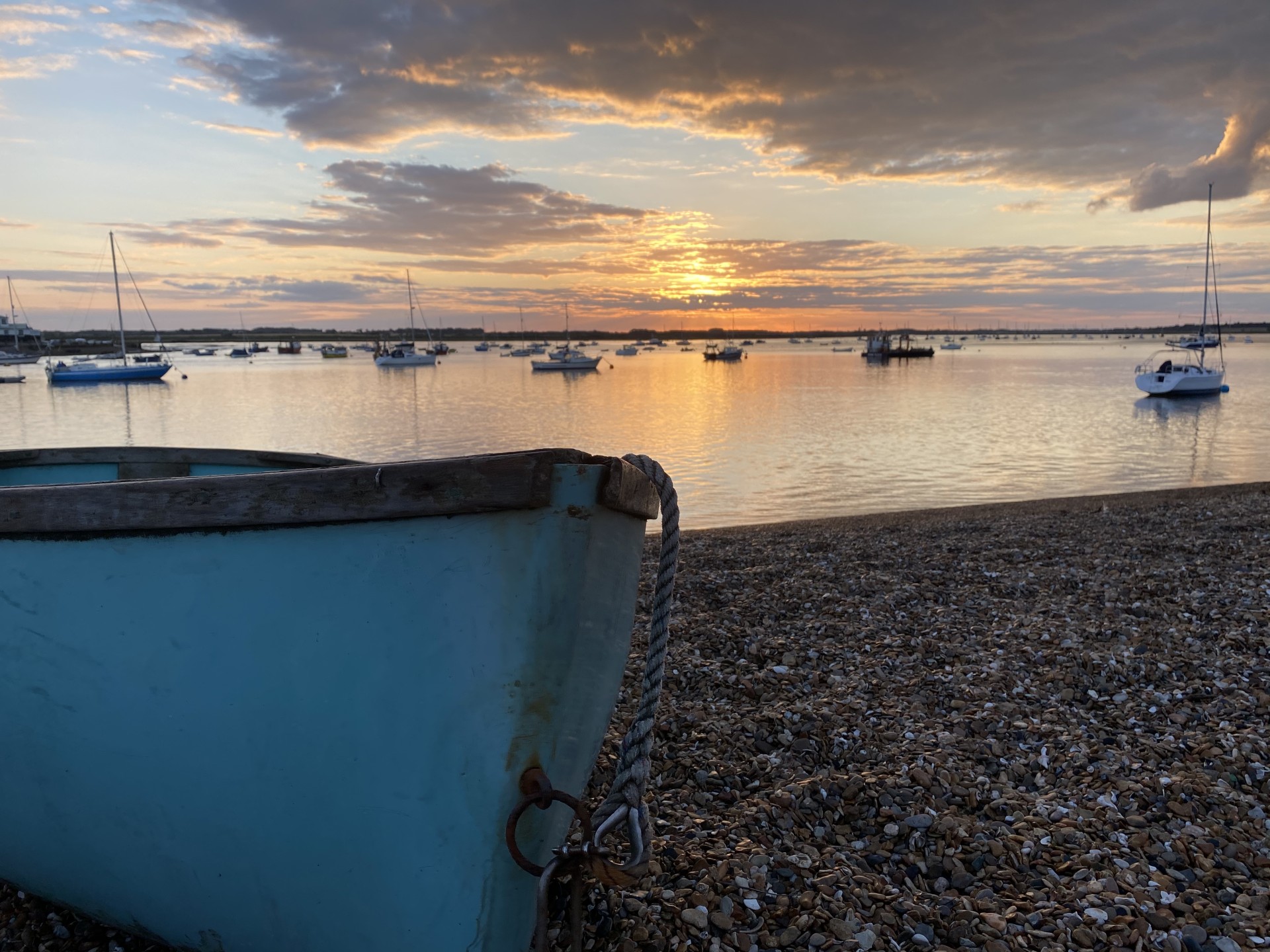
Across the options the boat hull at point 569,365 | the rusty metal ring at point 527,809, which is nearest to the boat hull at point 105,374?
the boat hull at point 569,365

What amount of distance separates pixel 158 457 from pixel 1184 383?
51729 mm

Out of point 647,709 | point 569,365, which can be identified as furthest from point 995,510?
point 569,365

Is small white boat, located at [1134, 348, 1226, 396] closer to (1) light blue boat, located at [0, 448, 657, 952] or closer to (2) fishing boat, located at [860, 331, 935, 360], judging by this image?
(1) light blue boat, located at [0, 448, 657, 952]

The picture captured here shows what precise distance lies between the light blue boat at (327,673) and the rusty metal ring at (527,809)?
0.04 m

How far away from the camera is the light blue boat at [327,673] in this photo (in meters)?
2.52

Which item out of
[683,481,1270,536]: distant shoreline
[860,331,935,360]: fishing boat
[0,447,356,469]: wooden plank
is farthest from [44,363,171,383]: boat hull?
[860,331,935,360]: fishing boat

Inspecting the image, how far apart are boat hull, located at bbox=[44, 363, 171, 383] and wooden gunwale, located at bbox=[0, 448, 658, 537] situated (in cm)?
7429

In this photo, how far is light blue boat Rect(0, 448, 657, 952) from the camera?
8.27 ft

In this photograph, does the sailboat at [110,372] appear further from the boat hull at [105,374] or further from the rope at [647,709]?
the rope at [647,709]

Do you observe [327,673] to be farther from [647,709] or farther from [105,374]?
[105,374]

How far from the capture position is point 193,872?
9.66 feet

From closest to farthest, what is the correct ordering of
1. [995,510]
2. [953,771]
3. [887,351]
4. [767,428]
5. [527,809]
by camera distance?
[527,809] → [953,771] → [995,510] → [767,428] → [887,351]

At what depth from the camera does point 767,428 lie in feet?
108

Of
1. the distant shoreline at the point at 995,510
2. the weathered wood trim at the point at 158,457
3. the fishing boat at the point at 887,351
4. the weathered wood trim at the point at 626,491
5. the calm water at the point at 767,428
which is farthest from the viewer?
the fishing boat at the point at 887,351
